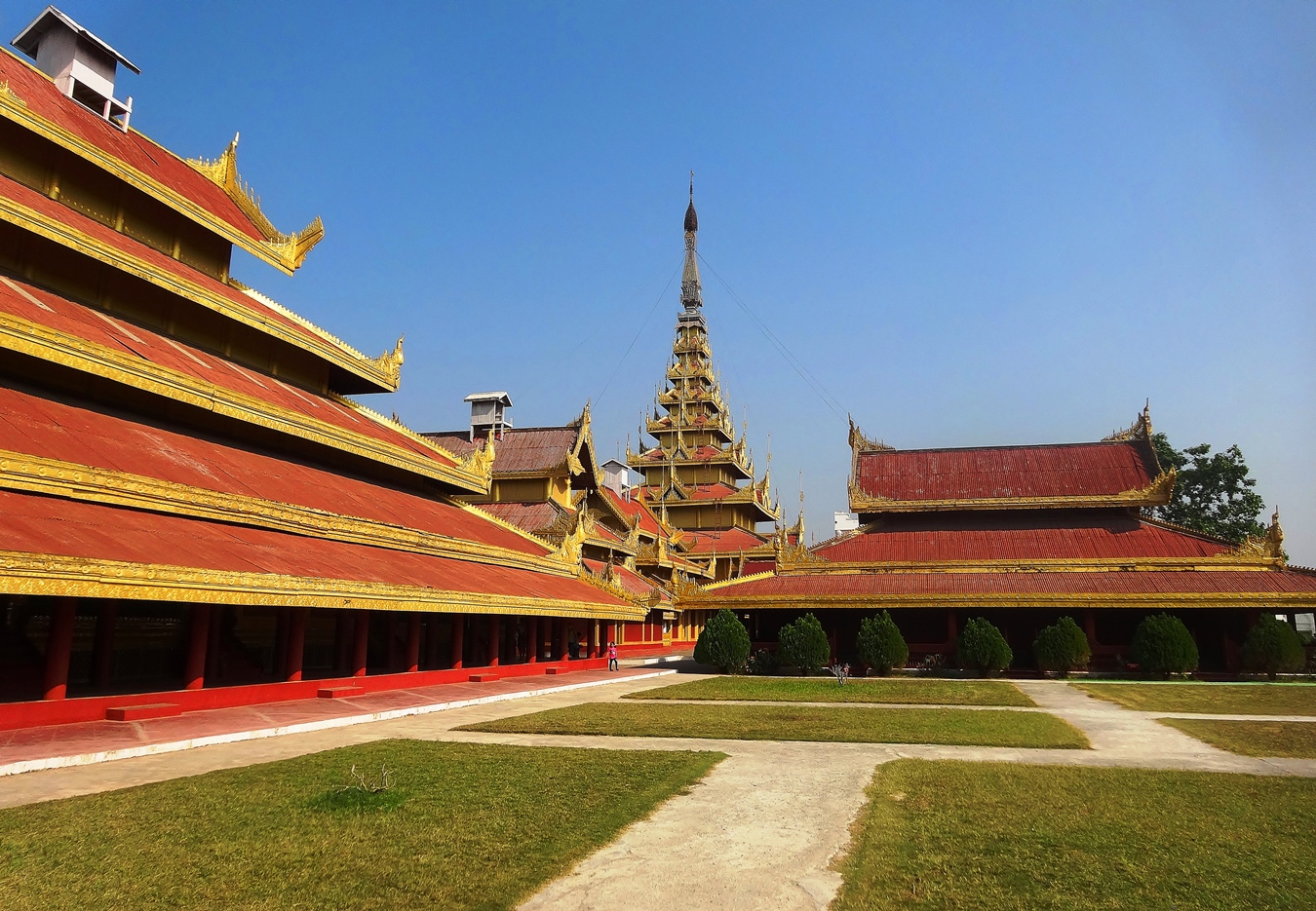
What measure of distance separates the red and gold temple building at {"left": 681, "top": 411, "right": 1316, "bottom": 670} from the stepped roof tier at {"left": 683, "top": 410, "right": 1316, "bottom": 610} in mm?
49

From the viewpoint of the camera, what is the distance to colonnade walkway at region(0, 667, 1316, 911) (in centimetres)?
602

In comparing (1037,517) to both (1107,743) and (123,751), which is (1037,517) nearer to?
(1107,743)

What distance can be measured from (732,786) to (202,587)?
750 centimetres

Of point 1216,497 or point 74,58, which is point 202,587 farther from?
point 1216,497

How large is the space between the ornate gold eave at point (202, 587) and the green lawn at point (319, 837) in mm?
2809

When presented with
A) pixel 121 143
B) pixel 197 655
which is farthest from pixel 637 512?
pixel 197 655

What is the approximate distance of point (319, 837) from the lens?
23.1 ft

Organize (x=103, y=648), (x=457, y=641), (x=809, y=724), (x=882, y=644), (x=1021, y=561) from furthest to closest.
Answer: (x=1021, y=561) → (x=882, y=644) → (x=457, y=641) → (x=809, y=724) → (x=103, y=648)

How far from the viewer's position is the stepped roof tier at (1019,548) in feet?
87.0

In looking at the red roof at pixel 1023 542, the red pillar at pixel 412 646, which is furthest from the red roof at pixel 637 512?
the red pillar at pixel 412 646

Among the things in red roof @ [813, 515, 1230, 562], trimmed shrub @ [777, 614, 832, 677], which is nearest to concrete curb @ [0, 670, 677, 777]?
trimmed shrub @ [777, 614, 832, 677]

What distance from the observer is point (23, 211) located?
14.8 metres

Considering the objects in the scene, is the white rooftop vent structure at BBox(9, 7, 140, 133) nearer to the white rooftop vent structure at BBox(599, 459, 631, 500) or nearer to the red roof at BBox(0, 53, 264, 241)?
the red roof at BBox(0, 53, 264, 241)

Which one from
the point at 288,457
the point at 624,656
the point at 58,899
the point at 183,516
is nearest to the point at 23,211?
the point at 183,516
